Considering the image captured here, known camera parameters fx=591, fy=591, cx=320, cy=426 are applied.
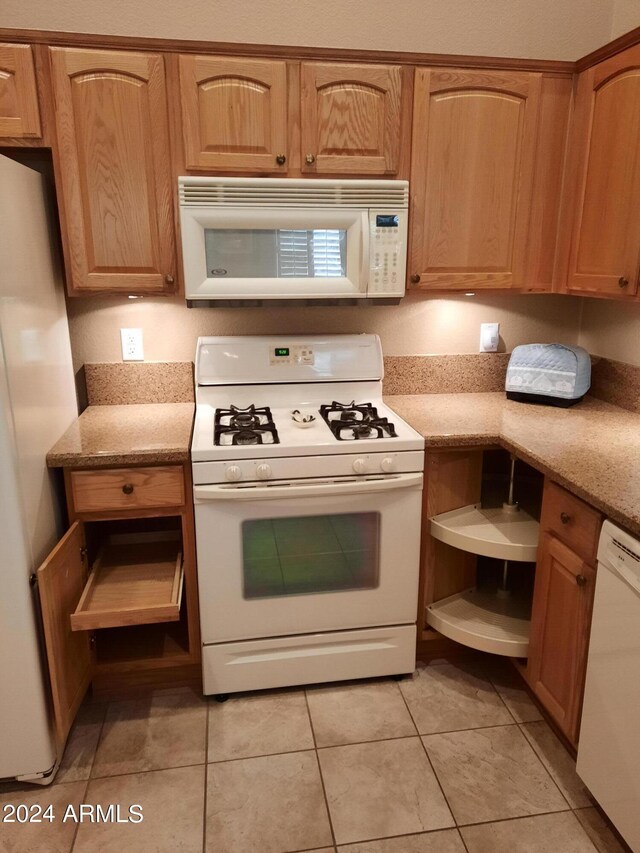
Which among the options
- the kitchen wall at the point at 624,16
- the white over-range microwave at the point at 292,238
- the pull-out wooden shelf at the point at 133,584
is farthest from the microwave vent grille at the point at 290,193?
the pull-out wooden shelf at the point at 133,584

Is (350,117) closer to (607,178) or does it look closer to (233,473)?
(607,178)

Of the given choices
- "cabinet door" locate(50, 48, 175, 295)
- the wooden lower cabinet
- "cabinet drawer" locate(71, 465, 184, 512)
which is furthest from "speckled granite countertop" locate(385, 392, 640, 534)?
"cabinet door" locate(50, 48, 175, 295)

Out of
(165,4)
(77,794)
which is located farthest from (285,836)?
(165,4)

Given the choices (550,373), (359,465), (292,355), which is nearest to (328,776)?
(359,465)

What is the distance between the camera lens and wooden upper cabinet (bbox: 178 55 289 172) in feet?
6.10

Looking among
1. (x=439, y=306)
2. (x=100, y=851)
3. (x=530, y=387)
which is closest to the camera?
(x=100, y=851)

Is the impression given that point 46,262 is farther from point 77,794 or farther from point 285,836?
point 285,836

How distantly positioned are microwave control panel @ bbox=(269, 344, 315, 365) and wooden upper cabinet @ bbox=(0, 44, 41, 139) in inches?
41.0

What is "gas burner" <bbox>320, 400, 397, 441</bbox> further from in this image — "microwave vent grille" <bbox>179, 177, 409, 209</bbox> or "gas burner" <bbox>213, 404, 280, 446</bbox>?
"microwave vent grille" <bbox>179, 177, 409, 209</bbox>

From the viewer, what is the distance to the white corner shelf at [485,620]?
1.97 m

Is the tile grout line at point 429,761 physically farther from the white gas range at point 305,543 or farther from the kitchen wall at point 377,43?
the kitchen wall at point 377,43

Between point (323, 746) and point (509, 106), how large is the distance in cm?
221

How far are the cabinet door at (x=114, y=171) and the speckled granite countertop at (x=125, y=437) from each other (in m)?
0.46

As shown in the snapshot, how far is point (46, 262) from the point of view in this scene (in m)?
1.90
